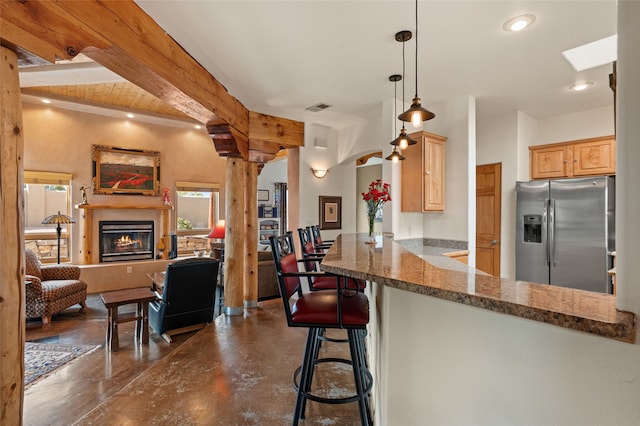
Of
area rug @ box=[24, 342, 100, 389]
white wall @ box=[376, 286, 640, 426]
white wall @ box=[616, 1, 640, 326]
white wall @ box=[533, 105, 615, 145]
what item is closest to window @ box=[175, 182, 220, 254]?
area rug @ box=[24, 342, 100, 389]

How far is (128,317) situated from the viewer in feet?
12.0

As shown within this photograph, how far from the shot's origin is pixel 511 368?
0.86m

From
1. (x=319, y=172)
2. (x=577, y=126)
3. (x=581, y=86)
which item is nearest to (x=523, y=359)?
(x=581, y=86)

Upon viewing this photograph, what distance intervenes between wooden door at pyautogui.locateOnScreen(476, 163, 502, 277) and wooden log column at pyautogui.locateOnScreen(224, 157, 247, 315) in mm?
3556

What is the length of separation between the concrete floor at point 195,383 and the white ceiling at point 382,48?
2761 millimetres

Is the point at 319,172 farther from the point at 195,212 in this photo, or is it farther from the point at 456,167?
the point at 195,212

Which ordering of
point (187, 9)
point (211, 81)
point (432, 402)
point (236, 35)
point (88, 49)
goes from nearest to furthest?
point (432, 402), point (88, 49), point (187, 9), point (236, 35), point (211, 81)

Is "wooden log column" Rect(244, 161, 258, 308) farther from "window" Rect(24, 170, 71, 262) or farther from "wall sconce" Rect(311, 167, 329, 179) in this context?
"window" Rect(24, 170, 71, 262)

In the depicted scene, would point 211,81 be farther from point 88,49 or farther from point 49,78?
point 49,78

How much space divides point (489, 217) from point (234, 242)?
3.82 m

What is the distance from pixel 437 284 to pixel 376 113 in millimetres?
3995

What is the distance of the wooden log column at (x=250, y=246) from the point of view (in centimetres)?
444

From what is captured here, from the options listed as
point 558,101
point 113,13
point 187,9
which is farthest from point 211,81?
point 558,101

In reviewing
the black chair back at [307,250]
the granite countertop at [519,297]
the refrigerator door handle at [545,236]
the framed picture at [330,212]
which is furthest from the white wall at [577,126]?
the granite countertop at [519,297]
